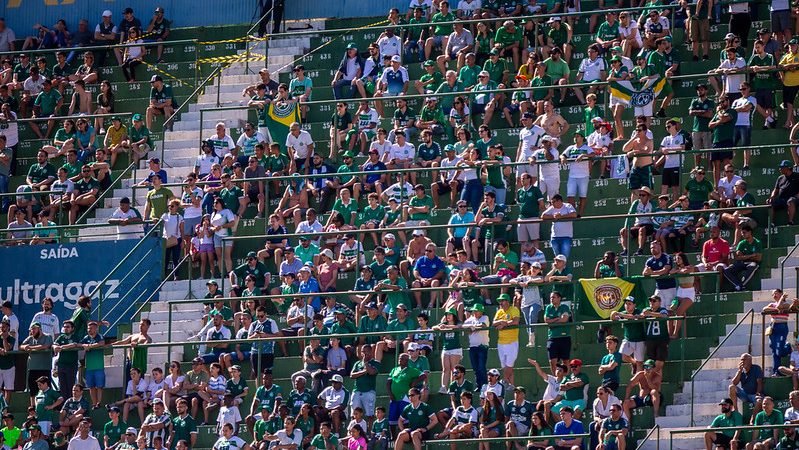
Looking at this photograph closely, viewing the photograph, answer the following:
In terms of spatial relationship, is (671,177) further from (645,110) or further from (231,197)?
(231,197)

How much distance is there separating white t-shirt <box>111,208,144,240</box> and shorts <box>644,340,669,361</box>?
980 cm

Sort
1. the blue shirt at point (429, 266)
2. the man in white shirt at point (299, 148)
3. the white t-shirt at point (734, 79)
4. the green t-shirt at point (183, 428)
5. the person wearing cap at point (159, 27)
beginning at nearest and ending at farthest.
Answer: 1. the green t-shirt at point (183, 428)
2. the blue shirt at point (429, 266)
3. the white t-shirt at point (734, 79)
4. the man in white shirt at point (299, 148)
5. the person wearing cap at point (159, 27)

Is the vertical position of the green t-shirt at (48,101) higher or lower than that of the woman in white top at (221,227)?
higher

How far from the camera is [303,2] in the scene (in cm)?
4153

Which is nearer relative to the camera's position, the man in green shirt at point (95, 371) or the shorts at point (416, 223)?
the man in green shirt at point (95, 371)

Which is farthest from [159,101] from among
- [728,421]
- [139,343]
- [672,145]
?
[728,421]

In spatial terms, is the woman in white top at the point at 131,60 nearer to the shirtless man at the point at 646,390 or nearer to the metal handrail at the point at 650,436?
the shirtless man at the point at 646,390

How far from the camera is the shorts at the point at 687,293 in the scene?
29.8 m

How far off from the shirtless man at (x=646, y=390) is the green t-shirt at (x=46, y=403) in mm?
9117

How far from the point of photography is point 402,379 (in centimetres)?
3008

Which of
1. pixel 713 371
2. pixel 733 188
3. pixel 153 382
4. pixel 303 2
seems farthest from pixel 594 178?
pixel 303 2

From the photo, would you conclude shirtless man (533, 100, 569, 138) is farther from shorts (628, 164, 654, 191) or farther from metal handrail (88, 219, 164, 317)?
metal handrail (88, 219, 164, 317)

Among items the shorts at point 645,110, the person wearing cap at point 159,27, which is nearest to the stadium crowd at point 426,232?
the shorts at point 645,110

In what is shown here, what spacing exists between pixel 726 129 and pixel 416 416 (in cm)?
719
